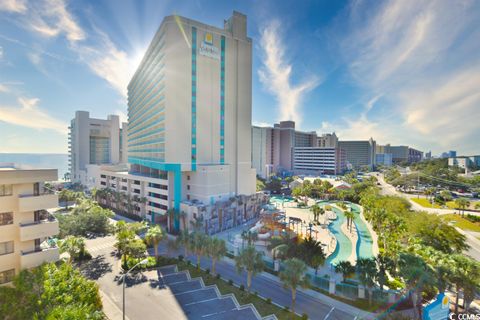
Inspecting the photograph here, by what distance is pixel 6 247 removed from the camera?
78.3ft

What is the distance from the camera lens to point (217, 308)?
2705cm

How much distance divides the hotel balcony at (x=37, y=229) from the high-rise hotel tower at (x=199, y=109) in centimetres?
3157

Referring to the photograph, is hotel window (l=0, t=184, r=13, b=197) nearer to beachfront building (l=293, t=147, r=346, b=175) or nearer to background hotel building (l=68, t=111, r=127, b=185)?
background hotel building (l=68, t=111, r=127, b=185)

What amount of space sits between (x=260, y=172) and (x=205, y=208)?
113 m

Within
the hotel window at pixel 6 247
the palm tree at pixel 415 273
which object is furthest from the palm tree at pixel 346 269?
the hotel window at pixel 6 247

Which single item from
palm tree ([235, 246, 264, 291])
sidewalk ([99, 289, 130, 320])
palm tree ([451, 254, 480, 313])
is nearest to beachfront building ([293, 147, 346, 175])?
palm tree ([451, 254, 480, 313])

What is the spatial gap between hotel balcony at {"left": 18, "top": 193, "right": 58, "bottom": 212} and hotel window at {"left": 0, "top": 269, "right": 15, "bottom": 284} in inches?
256

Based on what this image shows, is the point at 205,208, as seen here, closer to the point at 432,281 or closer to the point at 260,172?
the point at 432,281

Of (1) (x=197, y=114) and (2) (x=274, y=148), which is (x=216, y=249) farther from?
(2) (x=274, y=148)

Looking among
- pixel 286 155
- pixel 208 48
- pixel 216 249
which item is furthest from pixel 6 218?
pixel 286 155

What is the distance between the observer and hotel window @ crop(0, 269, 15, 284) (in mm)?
23483

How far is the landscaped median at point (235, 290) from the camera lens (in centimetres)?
2598

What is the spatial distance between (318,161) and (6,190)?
586 feet

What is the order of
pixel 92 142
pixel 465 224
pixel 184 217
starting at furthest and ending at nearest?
pixel 92 142 → pixel 465 224 → pixel 184 217
